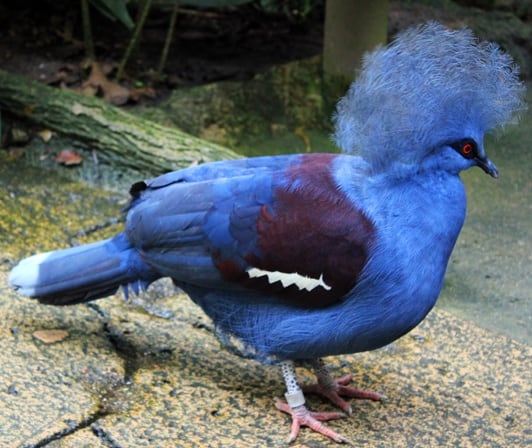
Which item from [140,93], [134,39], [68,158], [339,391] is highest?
[134,39]

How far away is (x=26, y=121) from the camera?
4.93m

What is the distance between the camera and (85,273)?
3158 millimetres

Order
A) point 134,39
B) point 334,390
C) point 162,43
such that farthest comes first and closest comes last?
point 162,43, point 134,39, point 334,390

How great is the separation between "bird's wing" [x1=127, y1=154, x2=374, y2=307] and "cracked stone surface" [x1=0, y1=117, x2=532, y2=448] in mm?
447

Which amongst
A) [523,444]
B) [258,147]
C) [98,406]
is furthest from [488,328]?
[258,147]

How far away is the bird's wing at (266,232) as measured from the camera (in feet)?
9.07

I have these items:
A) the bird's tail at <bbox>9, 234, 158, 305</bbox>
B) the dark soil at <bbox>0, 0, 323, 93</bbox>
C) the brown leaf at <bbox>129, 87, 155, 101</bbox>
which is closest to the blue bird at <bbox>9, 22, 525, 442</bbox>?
the bird's tail at <bbox>9, 234, 158, 305</bbox>

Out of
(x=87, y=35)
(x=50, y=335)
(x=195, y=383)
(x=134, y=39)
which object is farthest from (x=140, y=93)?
(x=195, y=383)

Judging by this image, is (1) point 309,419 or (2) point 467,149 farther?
(1) point 309,419

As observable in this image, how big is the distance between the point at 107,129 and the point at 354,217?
235 centimetres

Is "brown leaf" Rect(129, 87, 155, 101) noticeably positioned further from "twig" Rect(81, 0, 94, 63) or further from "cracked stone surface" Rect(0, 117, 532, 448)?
"cracked stone surface" Rect(0, 117, 532, 448)

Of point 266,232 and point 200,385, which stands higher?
point 266,232

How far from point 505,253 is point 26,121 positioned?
2.78 meters

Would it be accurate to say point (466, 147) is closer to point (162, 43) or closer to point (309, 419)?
point (309, 419)
